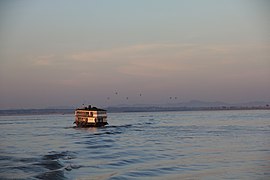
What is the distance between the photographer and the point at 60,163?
1125 inches

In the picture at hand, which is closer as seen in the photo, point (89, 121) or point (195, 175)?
point (195, 175)

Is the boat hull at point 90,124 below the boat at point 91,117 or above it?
below

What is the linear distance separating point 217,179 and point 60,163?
12.3 m

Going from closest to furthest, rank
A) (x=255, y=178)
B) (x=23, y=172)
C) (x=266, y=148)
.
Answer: (x=255, y=178)
(x=23, y=172)
(x=266, y=148)

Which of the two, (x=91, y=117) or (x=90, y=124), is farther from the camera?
(x=90, y=124)

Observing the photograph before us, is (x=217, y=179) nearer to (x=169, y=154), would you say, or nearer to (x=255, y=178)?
(x=255, y=178)

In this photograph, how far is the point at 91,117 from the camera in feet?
263

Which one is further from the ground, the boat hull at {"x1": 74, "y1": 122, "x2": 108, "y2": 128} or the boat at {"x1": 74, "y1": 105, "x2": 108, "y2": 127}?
the boat at {"x1": 74, "y1": 105, "x2": 108, "y2": 127}

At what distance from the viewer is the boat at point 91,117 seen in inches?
3128

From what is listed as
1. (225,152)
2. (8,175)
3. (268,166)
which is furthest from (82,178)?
(225,152)

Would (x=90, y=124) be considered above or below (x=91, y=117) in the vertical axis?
below

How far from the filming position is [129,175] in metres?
22.9

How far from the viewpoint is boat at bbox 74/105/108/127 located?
79456 millimetres

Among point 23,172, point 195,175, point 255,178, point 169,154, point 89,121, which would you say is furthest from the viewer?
point 89,121
